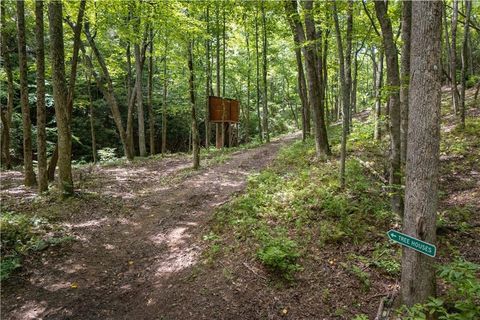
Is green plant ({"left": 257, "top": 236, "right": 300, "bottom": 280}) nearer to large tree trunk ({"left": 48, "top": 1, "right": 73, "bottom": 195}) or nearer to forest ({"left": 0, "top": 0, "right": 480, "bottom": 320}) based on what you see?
forest ({"left": 0, "top": 0, "right": 480, "bottom": 320})

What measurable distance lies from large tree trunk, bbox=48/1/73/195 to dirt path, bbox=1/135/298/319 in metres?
0.91

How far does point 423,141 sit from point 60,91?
28.4ft

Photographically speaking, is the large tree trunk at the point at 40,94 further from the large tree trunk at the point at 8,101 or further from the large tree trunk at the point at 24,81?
the large tree trunk at the point at 8,101

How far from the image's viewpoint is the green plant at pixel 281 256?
5.33 metres

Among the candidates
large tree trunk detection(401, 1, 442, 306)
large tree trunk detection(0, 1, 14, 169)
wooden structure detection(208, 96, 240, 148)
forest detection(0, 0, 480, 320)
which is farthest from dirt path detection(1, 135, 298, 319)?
wooden structure detection(208, 96, 240, 148)

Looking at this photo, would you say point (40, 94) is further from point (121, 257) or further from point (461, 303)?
point (461, 303)

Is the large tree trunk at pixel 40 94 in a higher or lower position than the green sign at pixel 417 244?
higher

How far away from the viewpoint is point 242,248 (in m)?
6.00

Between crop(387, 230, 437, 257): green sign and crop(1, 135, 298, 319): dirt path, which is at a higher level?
crop(387, 230, 437, 257): green sign

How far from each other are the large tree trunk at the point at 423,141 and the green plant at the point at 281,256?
1952mm

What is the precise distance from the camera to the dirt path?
4.75 m

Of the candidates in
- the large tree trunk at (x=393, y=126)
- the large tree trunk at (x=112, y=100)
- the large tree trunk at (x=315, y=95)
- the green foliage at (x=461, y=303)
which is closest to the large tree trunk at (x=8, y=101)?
the large tree trunk at (x=112, y=100)

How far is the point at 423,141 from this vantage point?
3.67m

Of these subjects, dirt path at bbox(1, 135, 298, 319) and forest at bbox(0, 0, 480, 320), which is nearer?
forest at bbox(0, 0, 480, 320)
